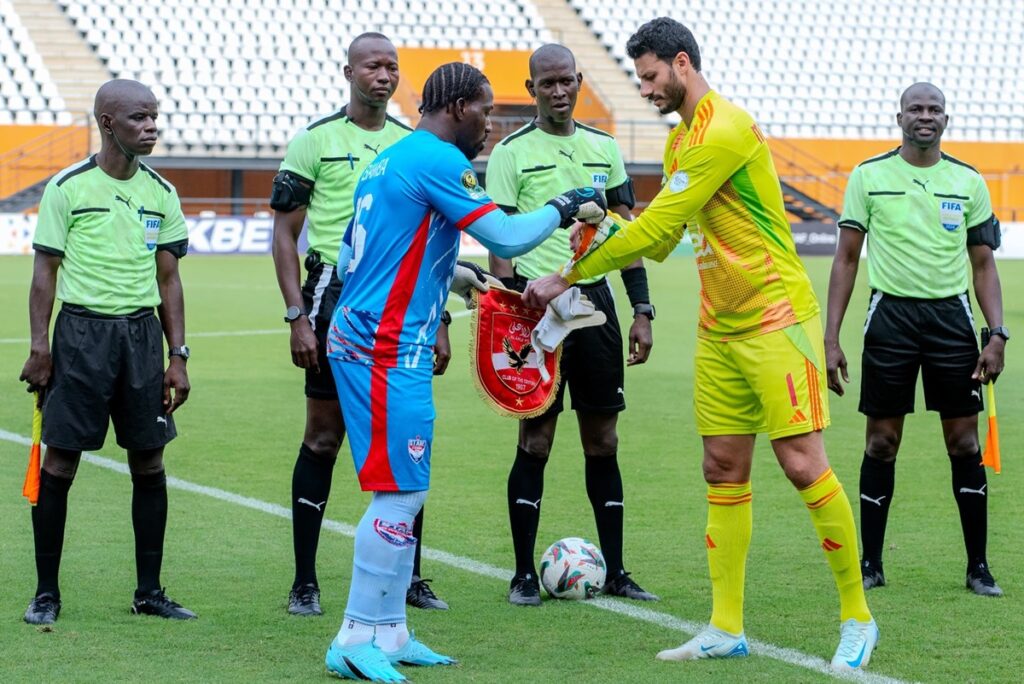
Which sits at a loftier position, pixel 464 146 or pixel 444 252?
pixel 464 146

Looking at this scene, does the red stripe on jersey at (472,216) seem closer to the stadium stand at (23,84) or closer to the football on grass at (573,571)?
the football on grass at (573,571)

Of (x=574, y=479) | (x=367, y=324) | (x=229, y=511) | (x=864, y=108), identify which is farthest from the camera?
(x=864, y=108)

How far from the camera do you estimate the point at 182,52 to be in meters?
34.9

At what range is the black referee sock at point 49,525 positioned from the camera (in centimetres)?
552

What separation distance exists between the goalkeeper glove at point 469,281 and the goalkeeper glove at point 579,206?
0.44 m

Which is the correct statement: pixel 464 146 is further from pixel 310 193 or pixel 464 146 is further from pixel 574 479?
pixel 574 479

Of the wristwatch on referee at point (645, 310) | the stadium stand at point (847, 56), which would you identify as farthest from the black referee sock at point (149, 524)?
the stadium stand at point (847, 56)

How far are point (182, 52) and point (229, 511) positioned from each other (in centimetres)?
2907

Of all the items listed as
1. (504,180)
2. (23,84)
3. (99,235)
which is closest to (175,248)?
(99,235)

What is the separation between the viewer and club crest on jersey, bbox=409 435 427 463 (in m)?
4.80

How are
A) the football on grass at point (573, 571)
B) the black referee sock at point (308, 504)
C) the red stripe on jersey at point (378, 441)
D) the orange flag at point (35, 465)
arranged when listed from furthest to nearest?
the football on grass at point (573, 571), the black referee sock at point (308, 504), the orange flag at point (35, 465), the red stripe on jersey at point (378, 441)

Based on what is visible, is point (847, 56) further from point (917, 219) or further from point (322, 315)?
point (322, 315)

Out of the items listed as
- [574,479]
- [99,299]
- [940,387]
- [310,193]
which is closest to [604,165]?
[310,193]

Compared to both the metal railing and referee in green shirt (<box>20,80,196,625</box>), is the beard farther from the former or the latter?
the metal railing
